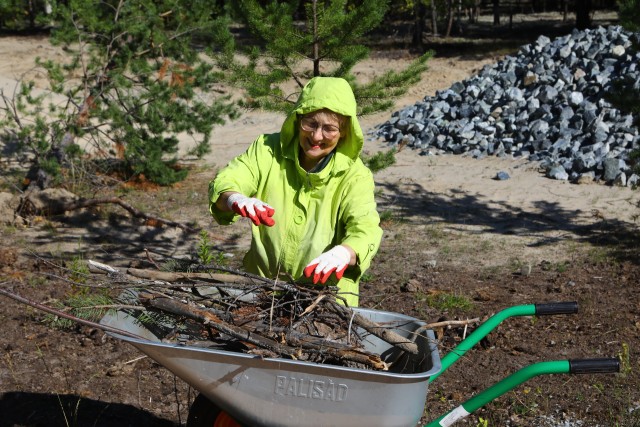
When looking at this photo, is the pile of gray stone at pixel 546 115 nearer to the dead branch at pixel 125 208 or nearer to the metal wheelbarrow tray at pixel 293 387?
the dead branch at pixel 125 208

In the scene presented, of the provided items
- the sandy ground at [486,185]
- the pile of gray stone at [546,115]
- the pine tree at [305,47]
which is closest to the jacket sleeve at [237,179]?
the pine tree at [305,47]

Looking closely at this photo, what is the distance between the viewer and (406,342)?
10.1 feet

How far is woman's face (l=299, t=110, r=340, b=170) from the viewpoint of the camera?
11.0 feet

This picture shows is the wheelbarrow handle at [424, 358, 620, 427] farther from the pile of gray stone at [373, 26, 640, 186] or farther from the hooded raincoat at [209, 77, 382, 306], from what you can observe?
the pile of gray stone at [373, 26, 640, 186]

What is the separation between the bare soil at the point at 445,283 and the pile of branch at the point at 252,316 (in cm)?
26

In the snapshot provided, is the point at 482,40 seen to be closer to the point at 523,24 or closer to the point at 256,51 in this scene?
the point at 523,24

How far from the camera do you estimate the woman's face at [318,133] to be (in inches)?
131

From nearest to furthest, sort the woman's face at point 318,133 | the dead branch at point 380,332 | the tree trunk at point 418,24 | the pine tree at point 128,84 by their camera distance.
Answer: the dead branch at point 380,332
the woman's face at point 318,133
the pine tree at point 128,84
the tree trunk at point 418,24

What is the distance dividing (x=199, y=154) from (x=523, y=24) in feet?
56.5

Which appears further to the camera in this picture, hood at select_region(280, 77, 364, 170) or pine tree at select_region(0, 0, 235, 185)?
pine tree at select_region(0, 0, 235, 185)

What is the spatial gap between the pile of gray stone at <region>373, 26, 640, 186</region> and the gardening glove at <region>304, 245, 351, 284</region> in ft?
21.2

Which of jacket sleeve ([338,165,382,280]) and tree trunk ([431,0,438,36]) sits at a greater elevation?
jacket sleeve ([338,165,382,280])

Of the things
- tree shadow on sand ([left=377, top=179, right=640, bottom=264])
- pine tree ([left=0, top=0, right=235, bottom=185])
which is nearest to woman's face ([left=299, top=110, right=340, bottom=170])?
tree shadow on sand ([left=377, top=179, right=640, bottom=264])

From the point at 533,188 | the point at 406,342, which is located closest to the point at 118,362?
the point at 406,342
